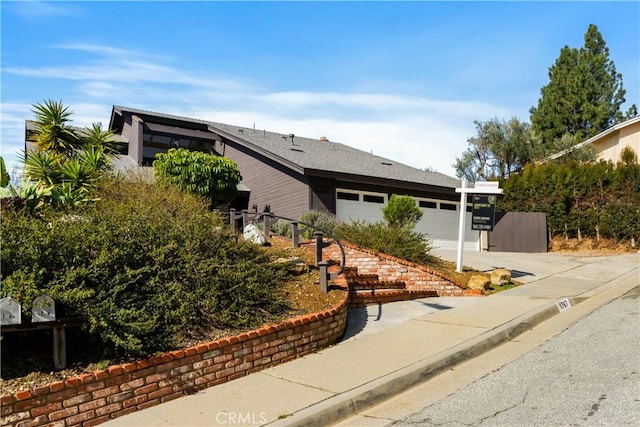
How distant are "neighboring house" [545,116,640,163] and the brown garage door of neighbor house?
Answer: 7.86 metres

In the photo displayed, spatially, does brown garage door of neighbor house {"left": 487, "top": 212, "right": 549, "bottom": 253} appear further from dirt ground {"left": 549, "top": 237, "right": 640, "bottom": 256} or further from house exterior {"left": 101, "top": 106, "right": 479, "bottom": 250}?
house exterior {"left": 101, "top": 106, "right": 479, "bottom": 250}

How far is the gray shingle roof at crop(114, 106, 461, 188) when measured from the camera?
1861 centimetres

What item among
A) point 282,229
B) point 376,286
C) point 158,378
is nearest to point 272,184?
point 282,229

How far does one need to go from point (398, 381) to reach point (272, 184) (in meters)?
14.6

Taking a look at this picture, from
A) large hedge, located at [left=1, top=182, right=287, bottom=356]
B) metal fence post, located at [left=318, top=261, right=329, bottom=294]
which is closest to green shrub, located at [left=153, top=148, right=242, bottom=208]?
large hedge, located at [left=1, top=182, right=287, bottom=356]

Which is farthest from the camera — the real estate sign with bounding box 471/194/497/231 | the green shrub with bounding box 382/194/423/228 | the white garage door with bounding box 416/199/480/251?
the white garage door with bounding box 416/199/480/251

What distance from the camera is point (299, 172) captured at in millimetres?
17375

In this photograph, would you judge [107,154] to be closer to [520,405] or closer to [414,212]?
[414,212]

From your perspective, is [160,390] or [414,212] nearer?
[160,390]

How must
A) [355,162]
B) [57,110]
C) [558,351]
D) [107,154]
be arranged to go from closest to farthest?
[558,351]
[57,110]
[107,154]
[355,162]

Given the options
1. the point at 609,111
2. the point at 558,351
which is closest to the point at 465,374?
the point at 558,351

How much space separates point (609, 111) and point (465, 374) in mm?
34074

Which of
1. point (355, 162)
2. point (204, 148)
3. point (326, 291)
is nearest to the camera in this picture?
point (326, 291)

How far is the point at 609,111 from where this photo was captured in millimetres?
34125
